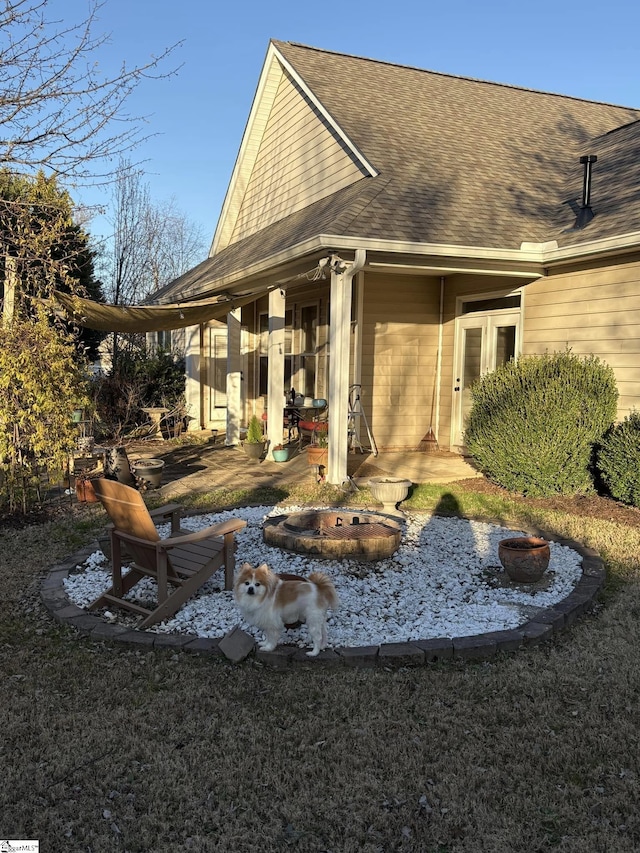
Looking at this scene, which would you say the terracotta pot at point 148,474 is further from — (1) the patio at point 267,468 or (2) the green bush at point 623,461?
(2) the green bush at point 623,461

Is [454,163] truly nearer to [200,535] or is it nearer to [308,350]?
[308,350]

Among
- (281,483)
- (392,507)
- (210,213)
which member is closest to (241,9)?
(281,483)

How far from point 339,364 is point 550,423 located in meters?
2.53

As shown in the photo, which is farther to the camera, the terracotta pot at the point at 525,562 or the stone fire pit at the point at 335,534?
the stone fire pit at the point at 335,534

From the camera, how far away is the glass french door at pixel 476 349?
32.2ft

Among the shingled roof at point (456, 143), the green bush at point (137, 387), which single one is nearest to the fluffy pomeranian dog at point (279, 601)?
the shingled roof at point (456, 143)

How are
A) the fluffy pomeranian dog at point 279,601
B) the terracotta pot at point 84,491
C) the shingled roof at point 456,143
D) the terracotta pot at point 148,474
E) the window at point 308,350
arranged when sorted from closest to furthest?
the fluffy pomeranian dog at point 279,601 < the terracotta pot at point 84,491 < the terracotta pot at point 148,474 < the shingled roof at point 456,143 < the window at point 308,350

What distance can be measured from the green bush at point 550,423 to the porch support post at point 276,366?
359 cm

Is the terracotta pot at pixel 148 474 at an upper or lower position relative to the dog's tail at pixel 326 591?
lower

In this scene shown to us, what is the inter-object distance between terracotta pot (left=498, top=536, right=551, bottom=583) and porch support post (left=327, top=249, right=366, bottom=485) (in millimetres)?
3451

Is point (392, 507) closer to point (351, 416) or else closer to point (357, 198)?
point (351, 416)

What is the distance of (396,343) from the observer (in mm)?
10883

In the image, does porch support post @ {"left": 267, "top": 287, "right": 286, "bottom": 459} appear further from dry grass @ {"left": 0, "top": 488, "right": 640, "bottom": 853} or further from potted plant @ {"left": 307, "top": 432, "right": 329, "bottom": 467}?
dry grass @ {"left": 0, "top": 488, "right": 640, "bottom": 853}

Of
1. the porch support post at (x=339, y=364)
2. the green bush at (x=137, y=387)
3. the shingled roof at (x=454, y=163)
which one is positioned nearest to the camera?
the porch support post at (x=339, y=364)
